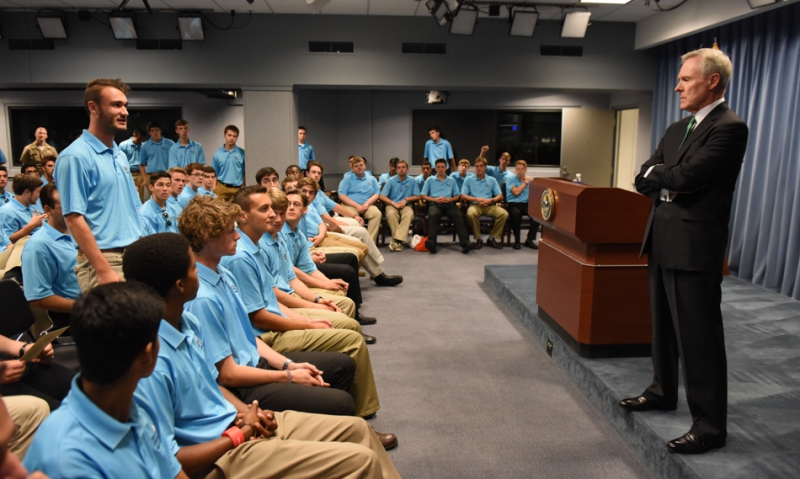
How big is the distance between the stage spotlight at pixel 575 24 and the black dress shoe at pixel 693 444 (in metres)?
5.96

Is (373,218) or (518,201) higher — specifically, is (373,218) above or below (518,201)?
below

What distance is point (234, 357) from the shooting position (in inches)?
82.4

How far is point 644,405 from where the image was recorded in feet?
8.29

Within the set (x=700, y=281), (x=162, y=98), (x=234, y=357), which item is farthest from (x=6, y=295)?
(x=162, y=98)

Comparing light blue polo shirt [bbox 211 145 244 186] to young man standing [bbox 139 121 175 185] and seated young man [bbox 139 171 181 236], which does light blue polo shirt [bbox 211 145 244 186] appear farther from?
seated young man [bbox 139 171 181 236]

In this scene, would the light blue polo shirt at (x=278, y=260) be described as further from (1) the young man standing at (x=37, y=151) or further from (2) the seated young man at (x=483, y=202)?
(1) the young man standing at (x=37, y=151)

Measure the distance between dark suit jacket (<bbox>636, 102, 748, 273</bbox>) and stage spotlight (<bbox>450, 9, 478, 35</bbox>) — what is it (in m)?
5.22

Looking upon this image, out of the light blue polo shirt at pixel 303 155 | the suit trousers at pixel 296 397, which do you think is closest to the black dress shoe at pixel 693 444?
the suit trousers at pixel 296 397

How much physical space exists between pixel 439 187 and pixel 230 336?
6.16 meters

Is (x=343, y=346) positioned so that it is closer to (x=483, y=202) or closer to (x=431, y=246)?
(x=431, y=246)

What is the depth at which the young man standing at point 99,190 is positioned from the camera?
2578mm

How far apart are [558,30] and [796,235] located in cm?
404

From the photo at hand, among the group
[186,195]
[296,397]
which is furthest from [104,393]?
[186,195]

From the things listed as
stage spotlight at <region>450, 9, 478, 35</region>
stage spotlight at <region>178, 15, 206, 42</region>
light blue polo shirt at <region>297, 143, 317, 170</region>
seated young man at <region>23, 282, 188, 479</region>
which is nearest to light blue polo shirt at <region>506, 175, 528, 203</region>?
stage spotlight at <region>450, 9, 478, 35</region>
